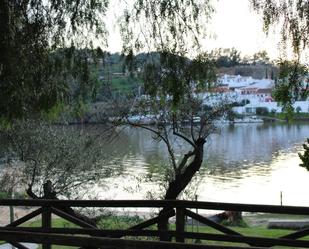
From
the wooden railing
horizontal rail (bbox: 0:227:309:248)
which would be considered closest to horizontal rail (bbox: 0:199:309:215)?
the wooden railing

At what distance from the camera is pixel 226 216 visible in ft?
74.6

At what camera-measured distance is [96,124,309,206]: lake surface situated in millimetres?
22203

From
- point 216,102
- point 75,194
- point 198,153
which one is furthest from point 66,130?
point 198,153

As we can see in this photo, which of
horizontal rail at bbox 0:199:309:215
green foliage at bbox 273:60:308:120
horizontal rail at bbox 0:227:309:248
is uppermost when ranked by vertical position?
green foliage at bbox 273:60:308:120

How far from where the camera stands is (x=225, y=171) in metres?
29.0

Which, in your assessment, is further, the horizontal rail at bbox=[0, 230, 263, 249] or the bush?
the bush

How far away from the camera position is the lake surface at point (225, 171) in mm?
22203

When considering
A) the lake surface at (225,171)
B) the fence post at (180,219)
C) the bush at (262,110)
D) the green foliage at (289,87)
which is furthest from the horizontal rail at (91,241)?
the bush at (262,110)

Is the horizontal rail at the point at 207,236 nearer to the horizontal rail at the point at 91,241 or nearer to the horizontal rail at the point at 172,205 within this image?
the horizontal rail at the point at 172,205

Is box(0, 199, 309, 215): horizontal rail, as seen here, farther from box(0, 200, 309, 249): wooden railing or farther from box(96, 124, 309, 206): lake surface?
box(96, 124, 309, 206): lake surface

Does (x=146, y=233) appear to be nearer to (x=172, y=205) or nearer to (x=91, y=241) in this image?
(x=172, y=205)

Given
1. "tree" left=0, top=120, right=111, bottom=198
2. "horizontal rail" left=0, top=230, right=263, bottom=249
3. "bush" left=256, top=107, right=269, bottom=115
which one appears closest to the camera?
"horizontal rail" left=0, top=230, right=263, bottom=249

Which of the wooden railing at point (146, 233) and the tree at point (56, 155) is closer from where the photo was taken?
the wooden railing at point (146, 233)

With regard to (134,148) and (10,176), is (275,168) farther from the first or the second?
(10,176)
